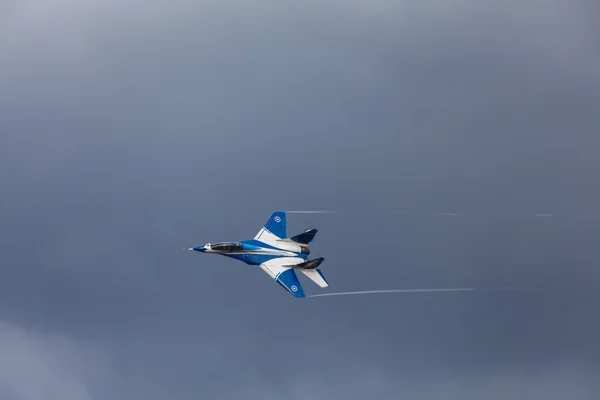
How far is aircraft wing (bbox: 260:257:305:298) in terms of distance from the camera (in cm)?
12400

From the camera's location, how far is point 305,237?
126438 millimetres

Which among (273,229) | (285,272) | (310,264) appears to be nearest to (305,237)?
(310,264)

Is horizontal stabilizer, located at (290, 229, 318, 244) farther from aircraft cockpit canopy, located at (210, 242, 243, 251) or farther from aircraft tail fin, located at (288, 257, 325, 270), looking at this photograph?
aircraft cockpit canopy, located at (210, 242, 243, 251)

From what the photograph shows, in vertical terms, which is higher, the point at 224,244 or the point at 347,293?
the point at 224,244

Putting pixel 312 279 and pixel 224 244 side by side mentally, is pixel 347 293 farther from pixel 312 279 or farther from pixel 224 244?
pixel 224 244

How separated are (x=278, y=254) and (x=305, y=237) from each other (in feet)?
14.5

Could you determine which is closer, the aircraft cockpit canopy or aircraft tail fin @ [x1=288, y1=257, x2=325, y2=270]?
aircraft tail fin @ [x1=288, y1=257, x2=325, y2=270]

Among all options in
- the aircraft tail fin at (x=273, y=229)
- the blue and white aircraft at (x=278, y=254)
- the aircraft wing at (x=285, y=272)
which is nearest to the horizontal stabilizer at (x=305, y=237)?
the blue and white aircraft at (x=278, y=254)

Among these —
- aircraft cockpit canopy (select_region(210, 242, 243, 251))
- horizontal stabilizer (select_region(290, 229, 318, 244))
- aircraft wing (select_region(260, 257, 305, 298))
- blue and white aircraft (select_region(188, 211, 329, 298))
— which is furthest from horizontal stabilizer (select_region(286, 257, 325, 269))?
aircraft cockpit canopy (select_region(210, 242, 243, 251))

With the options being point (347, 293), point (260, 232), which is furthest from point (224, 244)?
point (347, 293)

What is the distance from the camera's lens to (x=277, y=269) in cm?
12594

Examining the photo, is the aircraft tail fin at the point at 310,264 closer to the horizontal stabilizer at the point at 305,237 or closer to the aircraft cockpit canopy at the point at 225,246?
the horizontal stabilizer at the point at 305,237

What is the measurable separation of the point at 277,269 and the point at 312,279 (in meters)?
5.05

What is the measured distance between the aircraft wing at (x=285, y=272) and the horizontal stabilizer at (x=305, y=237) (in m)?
2.48
